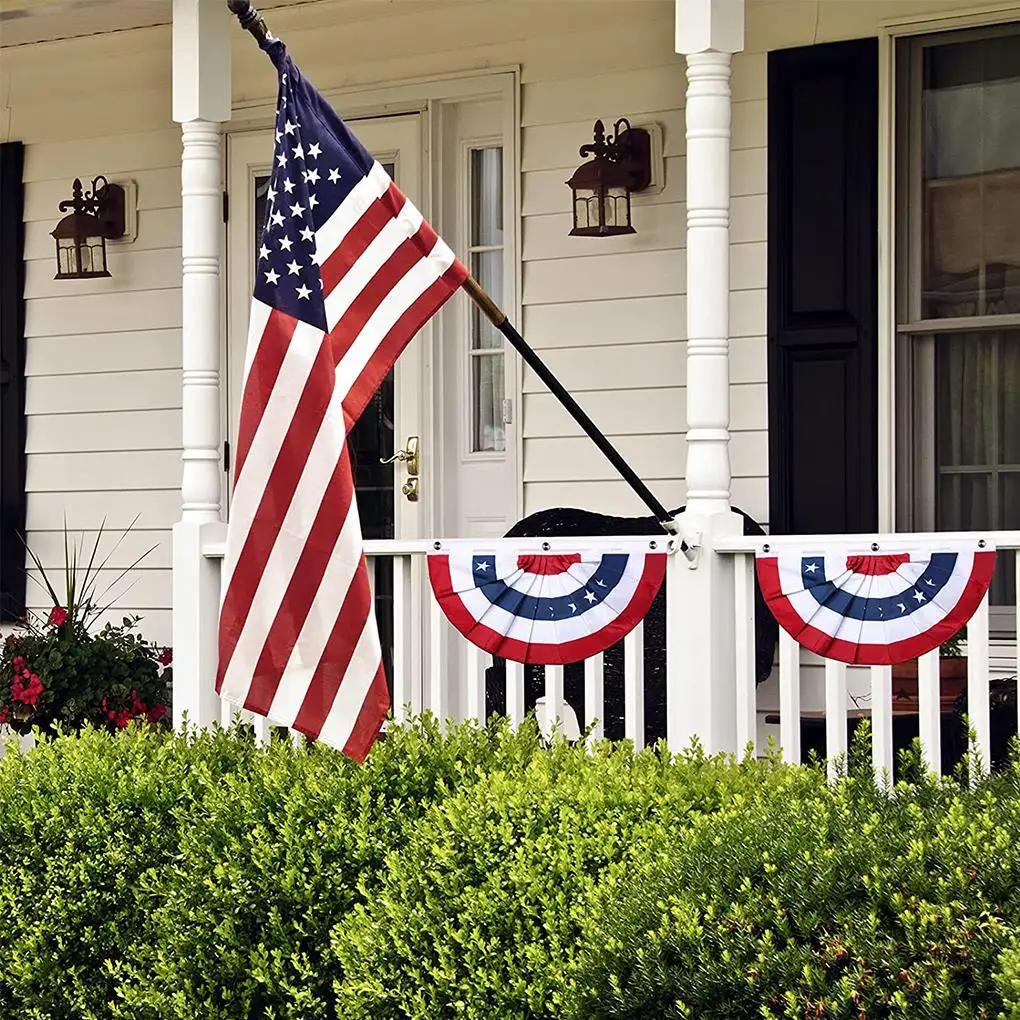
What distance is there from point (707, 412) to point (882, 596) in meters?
Answer: 0.74

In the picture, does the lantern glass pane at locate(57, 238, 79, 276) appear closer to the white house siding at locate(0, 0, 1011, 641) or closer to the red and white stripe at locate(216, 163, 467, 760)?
the white house siding at locate(0, 0, 1011, 641)

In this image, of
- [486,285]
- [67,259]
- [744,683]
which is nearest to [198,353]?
[486,285]

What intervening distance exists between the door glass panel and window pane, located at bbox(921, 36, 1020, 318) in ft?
7.04

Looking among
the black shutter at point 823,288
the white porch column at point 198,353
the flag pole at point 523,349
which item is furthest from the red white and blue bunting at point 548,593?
the black shutter at point 823,288

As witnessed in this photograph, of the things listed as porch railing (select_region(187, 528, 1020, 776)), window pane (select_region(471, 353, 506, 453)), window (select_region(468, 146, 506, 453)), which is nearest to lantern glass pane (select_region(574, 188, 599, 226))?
window (select_region(468, 146, 506, 453))

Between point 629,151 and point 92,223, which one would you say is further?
point 92,223

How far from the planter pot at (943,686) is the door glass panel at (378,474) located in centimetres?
215

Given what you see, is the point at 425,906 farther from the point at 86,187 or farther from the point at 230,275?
the point at 86,187

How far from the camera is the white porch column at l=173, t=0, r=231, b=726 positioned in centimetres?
505

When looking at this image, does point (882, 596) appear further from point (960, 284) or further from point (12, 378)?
point (12, 378)

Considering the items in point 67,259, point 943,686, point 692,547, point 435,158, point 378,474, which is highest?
point 435,158

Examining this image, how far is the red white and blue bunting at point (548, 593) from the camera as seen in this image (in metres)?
4.35

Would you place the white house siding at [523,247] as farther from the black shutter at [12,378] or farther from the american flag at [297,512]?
the american flag at [297,512]

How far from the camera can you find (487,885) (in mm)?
3439
